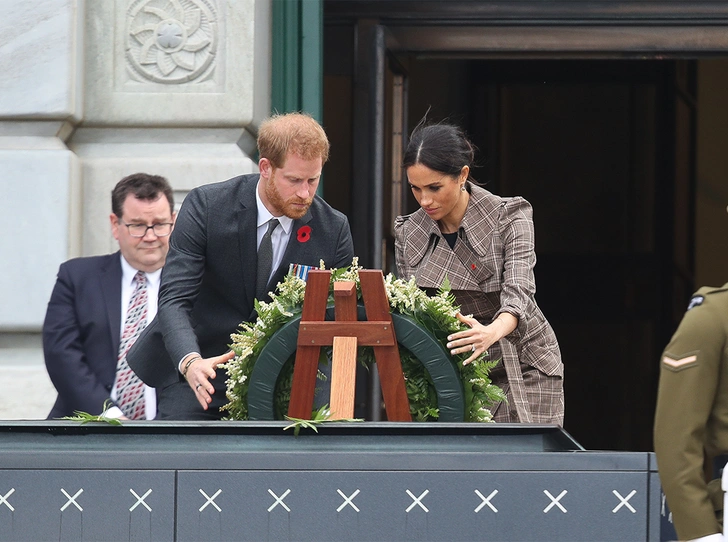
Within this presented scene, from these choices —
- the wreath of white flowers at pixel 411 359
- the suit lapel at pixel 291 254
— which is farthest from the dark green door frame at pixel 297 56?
the wreath of white flowers at pixel 411 359

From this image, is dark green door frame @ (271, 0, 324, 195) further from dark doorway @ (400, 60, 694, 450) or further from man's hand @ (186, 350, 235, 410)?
dark doorway @ (400, 60, 694, 450)

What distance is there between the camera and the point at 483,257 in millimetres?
4281

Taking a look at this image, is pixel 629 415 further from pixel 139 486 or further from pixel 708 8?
pixel 139 486

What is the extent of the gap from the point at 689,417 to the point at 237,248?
1912 millimetres

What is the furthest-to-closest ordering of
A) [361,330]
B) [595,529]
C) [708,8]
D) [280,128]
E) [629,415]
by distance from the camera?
[629,415] < [708,8] < [280,128] < [361,330] < [595,529]

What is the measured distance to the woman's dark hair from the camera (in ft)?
14.0

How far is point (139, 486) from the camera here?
3.00 meters

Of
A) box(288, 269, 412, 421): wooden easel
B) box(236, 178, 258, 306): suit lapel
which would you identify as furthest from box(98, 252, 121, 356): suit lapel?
box(288, 269, 412, 421): wooden easel

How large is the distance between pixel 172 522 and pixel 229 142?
3.18 meters

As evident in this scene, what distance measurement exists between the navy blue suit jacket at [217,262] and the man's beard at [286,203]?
3.4 inches

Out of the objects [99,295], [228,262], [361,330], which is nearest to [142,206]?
[99,295]

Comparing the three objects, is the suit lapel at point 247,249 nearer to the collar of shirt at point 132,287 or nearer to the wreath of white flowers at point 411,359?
the wreath of white flowers at point 411,359

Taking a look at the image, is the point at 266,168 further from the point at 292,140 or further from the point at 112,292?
the point at 112,292

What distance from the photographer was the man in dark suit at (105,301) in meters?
4.71
